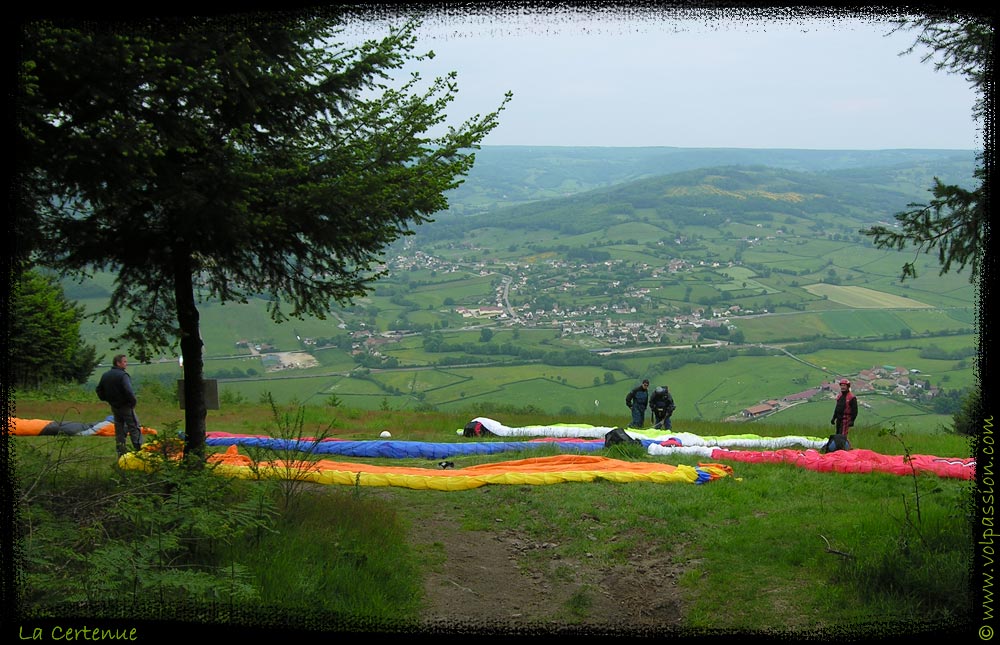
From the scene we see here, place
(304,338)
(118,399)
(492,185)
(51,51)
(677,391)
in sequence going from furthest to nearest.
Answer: (492,185)
(304,338)
(677,391)
(118,399)
(51,51)

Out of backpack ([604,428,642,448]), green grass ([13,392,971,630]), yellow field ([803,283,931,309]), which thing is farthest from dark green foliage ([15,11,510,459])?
yellow field ([803,283,931,309])

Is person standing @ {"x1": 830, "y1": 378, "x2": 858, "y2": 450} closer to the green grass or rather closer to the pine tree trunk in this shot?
the green grass

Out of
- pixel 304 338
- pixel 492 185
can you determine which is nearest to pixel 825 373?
pixel 304 338

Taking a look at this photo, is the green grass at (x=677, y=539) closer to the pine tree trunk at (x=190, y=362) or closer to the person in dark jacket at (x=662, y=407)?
the pine tree trunk at (x=190, y=362)

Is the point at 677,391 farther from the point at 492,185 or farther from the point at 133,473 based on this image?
the point at 492,185

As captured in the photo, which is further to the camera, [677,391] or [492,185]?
[492,185]

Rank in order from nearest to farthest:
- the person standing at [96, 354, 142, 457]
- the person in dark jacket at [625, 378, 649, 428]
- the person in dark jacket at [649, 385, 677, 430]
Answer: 1. the person standing at [96, 354, 142, 457]
2. the person in dark jacket at [649, 385, 677, 430]
3. the person in dark jacket at [625, 378, 649, 428]

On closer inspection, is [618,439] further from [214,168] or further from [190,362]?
[214,168]
